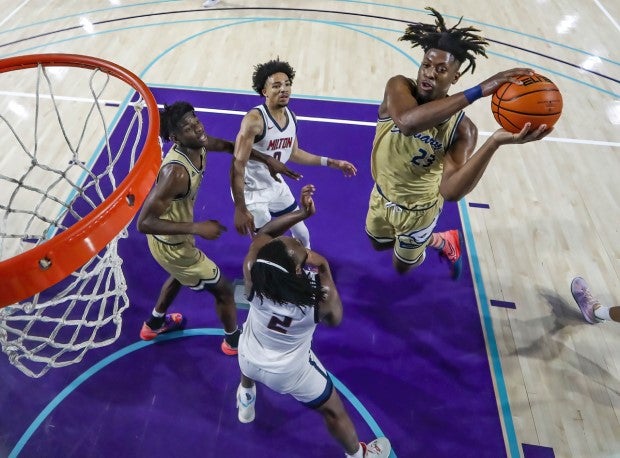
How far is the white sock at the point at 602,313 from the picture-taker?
349cm

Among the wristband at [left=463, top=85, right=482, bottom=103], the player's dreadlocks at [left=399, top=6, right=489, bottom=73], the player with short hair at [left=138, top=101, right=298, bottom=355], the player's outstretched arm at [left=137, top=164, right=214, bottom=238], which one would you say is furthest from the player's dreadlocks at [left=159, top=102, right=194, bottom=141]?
the wristband at [left=463, top=85, right=482, bottom=103]

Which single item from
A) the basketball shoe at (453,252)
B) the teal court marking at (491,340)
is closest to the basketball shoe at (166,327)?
the basketball shoe at (453,252)

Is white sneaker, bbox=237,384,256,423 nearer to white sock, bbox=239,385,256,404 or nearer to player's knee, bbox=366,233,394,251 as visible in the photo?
white sock, bbox=239,385,256,404

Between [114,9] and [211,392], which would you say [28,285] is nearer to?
[211,392]

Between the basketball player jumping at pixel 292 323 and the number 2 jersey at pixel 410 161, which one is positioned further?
the number 2 jersey at pixel 410 161

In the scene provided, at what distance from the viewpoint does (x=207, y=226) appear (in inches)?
101

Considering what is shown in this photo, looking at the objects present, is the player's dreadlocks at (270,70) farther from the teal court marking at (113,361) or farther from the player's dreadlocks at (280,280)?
the teal court marking at (113,361)

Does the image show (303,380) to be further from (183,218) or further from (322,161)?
(322,161)

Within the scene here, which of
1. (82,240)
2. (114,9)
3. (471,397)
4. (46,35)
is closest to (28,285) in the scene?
(82,240)

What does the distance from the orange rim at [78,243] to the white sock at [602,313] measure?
3.26 metres

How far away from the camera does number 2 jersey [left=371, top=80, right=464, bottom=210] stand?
275 cm

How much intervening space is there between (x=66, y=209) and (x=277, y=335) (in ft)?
6.63

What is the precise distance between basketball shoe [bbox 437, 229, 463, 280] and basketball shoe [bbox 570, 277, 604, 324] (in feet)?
2.87

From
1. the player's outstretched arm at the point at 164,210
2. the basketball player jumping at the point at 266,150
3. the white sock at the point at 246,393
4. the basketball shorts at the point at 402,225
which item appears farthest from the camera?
the basketball shorts at the point at 402,225
